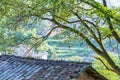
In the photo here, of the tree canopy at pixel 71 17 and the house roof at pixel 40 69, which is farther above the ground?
the tree canopy at pixel 71 17

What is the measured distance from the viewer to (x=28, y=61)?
11820 mm

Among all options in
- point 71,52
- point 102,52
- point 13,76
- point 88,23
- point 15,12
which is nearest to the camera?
point 13,76

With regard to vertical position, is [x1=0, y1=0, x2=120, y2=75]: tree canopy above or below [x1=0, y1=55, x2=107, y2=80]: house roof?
above

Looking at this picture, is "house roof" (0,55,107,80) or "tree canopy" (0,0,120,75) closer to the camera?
"house roof" (0,55,107,80)

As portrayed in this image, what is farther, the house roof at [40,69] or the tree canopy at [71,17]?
the tree canopy at [71,17]

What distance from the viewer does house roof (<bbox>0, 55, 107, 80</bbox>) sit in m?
10.2

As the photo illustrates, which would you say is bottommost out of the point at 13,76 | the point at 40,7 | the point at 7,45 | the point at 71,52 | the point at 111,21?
the point at 71,52

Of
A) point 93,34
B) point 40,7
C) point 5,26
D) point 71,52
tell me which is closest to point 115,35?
point 93,34

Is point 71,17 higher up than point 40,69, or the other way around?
point 71,17

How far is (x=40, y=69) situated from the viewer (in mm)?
10961

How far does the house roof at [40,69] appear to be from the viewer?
33.6 ft

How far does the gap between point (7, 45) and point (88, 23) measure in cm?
384

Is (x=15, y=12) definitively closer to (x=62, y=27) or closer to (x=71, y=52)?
(x=62, y=27)

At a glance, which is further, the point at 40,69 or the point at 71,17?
the point at 71,17
